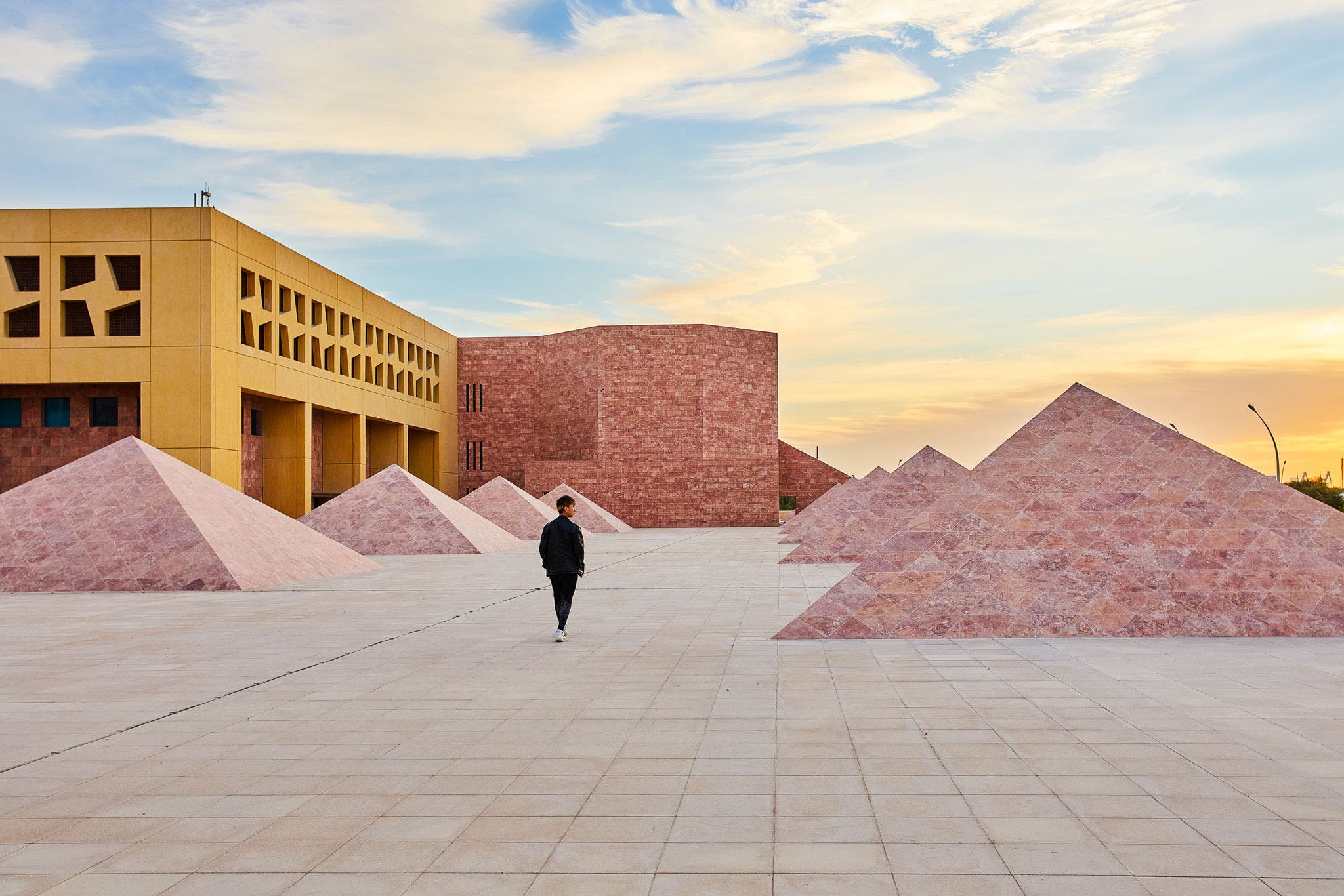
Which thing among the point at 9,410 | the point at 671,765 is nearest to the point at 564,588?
the point at 671,765

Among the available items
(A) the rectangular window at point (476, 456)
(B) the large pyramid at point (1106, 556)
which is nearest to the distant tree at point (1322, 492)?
(A) the rectangular window at point (476, 456)

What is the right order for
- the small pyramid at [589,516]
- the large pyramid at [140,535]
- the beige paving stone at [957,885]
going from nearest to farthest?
the beige paving stone at [957,885], the large pyramid at [140,535], the small pyramid at [589,516]

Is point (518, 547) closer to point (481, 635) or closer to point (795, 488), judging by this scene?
point (481, 635)

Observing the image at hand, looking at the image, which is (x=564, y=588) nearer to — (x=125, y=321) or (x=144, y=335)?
(x=144, y=335)

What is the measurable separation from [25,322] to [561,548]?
31.8m

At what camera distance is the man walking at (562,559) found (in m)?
11.5

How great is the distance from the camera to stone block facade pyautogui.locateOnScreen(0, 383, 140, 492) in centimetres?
3588

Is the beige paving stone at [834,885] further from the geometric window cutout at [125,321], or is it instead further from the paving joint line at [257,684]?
the geometric window cutout at [125,321]

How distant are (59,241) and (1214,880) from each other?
38.4m

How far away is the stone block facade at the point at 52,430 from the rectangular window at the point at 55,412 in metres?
0.07

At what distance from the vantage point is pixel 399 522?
29.8 metres

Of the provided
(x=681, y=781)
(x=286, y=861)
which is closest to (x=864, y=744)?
(x=681, y=781)

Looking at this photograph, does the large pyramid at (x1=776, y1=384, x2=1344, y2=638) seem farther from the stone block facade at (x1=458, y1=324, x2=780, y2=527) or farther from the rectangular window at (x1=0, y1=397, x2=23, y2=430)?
the stone block facade at (x1=458, y1=324, x2=780, y2=527)

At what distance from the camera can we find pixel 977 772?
5812 millimetres
